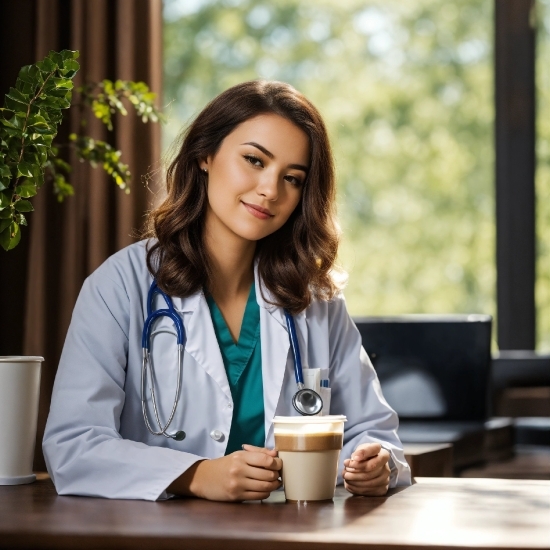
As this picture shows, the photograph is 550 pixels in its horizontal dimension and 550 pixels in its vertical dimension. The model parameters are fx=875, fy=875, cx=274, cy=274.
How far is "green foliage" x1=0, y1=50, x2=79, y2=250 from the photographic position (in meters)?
1.56

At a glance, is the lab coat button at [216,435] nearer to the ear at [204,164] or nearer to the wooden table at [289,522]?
the wooden table at [289,522]

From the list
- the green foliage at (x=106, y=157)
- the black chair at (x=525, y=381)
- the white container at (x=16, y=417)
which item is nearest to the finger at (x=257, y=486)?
the white container at (x=16, y=417)

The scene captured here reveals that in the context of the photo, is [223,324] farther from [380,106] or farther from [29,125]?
[380,106]

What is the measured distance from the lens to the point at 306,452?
1317mm

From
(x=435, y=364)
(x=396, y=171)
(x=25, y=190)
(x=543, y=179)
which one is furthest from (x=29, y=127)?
(x=396, y=171)

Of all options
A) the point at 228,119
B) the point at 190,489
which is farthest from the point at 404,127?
the point at 190,489

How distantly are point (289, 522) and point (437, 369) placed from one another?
1.53 meters

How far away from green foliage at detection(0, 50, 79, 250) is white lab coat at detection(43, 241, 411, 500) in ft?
0.68

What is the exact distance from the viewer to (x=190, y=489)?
4.48ft

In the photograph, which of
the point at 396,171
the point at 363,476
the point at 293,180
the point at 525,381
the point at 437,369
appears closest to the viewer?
the point at 363,476

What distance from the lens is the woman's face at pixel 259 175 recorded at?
5.56ft

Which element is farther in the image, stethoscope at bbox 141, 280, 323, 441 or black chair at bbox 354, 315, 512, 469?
black chair at bbox 354, 315, 512, 469

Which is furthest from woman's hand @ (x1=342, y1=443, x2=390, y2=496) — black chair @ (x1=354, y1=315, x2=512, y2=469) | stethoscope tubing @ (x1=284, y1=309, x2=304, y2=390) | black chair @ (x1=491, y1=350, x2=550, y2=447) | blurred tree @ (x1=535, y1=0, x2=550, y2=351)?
blurred tree @ (x1=535, y1=0, x2=550, y2=351)

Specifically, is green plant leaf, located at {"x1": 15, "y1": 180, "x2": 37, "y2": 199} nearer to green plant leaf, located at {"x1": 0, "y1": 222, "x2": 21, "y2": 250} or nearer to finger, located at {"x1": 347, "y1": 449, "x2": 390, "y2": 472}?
green plant leaf, located at {"x1": 0, "y1": 222, "x2": 21, "y2": 250}
